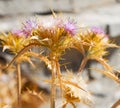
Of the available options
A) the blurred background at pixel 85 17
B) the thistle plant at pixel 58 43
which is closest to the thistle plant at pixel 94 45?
the thistle plant at pixel 58 43

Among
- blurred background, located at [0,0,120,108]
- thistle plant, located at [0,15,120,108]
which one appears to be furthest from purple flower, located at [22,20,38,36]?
blurred background, located at [0,0,120,108]

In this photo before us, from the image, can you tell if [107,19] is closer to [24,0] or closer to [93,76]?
[93,76]

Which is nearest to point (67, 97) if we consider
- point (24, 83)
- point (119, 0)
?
point (24, 83)

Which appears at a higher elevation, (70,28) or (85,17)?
(85,17)

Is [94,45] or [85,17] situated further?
[85,17]

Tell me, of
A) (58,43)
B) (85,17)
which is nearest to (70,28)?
(58,43)

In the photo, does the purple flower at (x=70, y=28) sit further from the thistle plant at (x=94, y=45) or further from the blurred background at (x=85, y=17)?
the blurred background at (x=85, y=17)

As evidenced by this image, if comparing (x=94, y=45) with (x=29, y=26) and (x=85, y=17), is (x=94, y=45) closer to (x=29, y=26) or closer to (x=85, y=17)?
(x=29, y=26)
